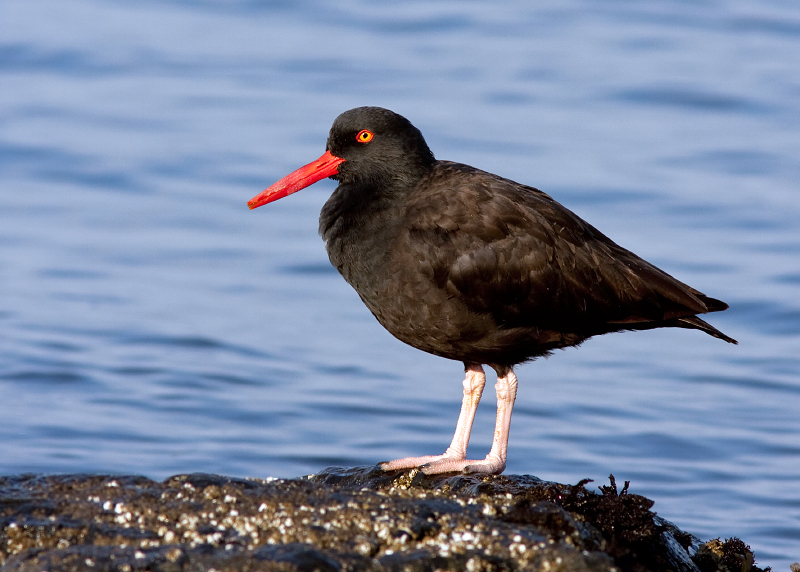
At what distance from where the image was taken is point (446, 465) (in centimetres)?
634

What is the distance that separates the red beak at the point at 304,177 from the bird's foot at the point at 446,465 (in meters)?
2.05

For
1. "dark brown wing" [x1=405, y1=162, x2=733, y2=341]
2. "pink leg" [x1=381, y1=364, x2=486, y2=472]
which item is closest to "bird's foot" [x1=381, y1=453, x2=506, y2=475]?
"pink leg" [x1=381, y1=364, x2=486, y2=472]

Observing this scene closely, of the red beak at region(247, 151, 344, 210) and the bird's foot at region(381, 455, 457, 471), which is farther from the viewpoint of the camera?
the red beak at region(247, 151, 344, 210)

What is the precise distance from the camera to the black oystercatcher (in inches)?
252

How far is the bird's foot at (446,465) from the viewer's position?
6.29m

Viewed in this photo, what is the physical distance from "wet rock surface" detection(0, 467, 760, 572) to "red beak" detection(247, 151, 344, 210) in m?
2.82

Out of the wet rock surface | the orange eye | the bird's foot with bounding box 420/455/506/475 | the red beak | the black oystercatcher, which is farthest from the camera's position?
the red beak

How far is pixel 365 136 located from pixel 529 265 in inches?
55.9

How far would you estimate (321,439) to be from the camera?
34.0 ft

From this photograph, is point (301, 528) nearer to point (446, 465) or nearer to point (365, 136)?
point (446, 465)

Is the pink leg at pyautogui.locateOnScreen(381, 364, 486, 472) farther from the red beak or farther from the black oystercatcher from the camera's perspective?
the red beak

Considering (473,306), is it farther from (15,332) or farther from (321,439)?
(15,332)

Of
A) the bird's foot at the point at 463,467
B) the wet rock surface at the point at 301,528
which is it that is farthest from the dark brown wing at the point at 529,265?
the wet rock surface at the point at 301,528

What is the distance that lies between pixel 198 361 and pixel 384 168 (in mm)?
5372
